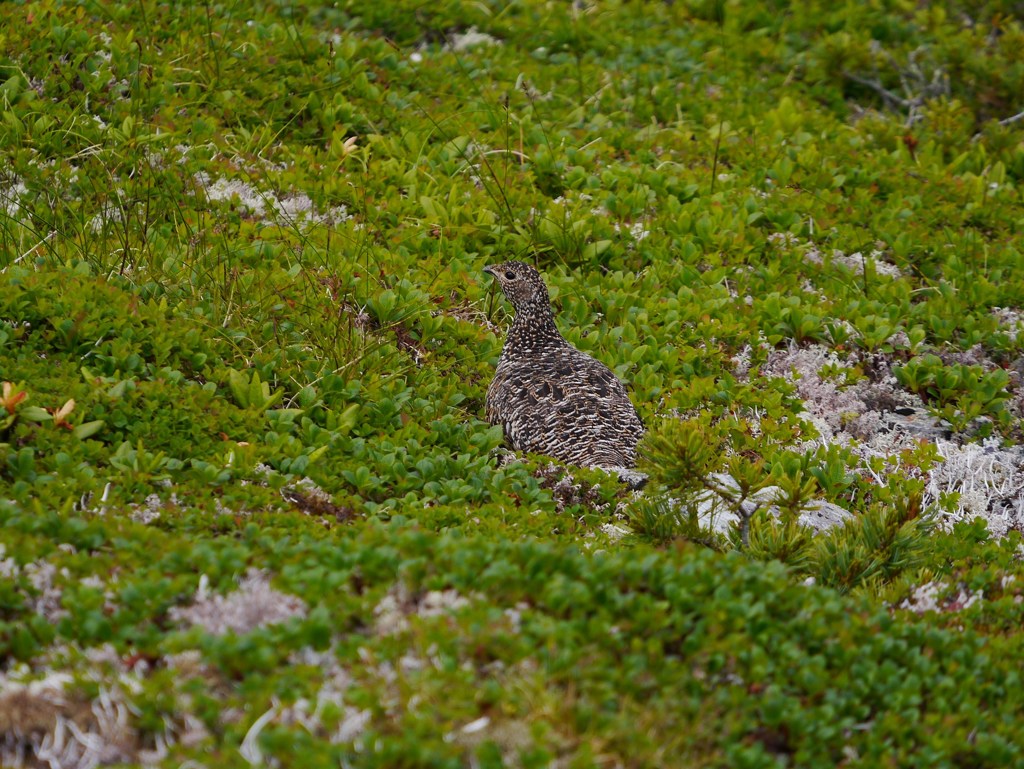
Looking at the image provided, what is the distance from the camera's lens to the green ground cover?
428 centimetres

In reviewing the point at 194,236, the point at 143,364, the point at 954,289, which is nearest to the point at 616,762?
the point at 143,364

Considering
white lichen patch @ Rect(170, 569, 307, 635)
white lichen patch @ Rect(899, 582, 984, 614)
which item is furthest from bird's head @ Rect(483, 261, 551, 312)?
white lichen patch @ Rect(170, 569, 307, 635)

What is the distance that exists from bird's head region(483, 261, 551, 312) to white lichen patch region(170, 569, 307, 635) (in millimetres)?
4370

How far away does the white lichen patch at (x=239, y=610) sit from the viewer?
4.53 meters

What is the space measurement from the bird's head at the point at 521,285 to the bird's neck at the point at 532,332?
0.14ft

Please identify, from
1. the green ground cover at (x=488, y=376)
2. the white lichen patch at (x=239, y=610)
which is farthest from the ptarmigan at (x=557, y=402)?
the white lichen patch at (x=239, y=610)

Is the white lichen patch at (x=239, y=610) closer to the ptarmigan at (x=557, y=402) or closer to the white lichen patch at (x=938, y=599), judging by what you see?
the white lichen patch at (x=938, y=599)

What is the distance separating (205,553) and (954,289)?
7.45 meters

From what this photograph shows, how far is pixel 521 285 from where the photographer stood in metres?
8.80

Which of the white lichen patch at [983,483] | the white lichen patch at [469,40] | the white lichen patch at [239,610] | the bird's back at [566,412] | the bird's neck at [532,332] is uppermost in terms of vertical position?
the white lichen patch at [469,40]

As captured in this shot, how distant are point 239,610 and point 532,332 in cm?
431

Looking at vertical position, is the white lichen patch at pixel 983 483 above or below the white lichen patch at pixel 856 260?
below

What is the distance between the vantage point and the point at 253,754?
12.7ft

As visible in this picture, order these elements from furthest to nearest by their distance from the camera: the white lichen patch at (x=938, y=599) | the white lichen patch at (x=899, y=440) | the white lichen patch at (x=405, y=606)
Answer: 1. the white lichen patch at (x=899, y=440)
2. the white lichen patch at (x=938, y=599)
3. the white lichen patch at (x=405, y=606)
